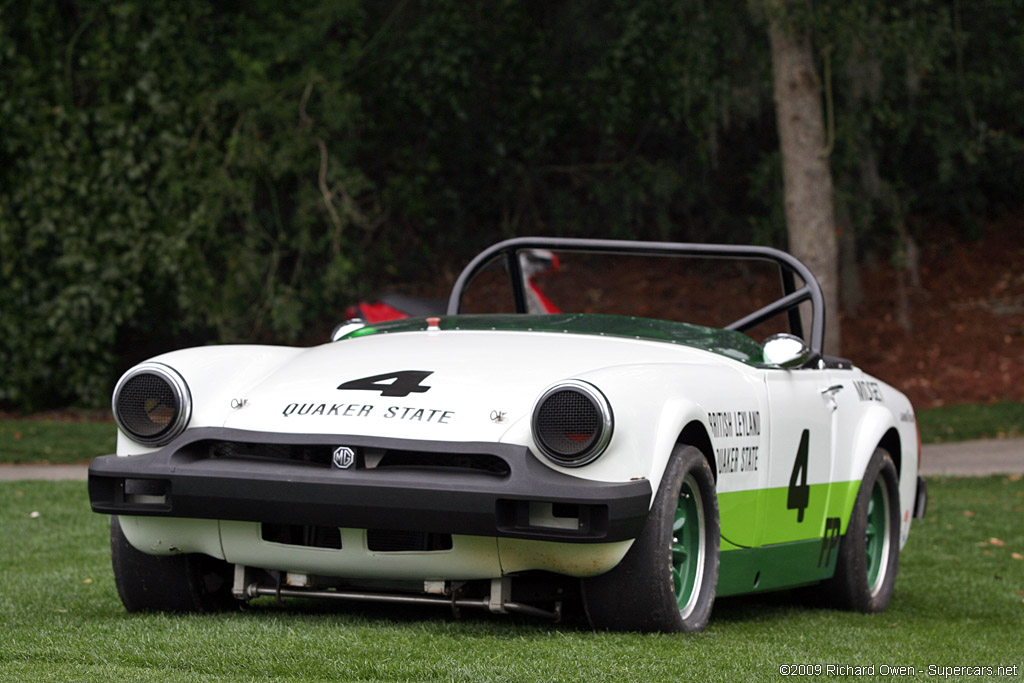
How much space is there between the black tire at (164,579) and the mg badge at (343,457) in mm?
793

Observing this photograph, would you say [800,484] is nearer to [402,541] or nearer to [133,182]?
[402,541]

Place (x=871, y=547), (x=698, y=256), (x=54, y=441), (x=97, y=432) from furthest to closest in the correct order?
(x=97, y=432) → (x=54, y=441) → (x=871, y=547) → (x=698, y=256)

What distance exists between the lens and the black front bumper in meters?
4.14

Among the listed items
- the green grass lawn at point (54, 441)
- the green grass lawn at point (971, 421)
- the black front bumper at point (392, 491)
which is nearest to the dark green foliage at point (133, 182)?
the green grass lawn at point (54, 441)

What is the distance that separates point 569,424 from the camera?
4.22 metres

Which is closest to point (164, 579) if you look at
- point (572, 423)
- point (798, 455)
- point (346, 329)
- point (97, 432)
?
point (346, 329)

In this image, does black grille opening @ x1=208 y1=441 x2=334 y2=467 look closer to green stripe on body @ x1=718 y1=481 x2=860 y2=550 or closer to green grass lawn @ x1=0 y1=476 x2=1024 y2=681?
green grass lawn @ x1=0 y1=476 x2=1024 y2=681

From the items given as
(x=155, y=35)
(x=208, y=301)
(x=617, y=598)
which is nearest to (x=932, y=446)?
(x=208, y=301)

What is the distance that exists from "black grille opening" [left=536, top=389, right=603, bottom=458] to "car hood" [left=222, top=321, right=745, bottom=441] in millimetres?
113

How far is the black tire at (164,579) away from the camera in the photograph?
482 cm

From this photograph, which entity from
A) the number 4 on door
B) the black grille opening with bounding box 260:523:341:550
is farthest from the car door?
the black grille opening with bounding box 260:523:341:550

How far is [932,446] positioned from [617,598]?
1076 cm

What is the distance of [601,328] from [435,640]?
5.18ft

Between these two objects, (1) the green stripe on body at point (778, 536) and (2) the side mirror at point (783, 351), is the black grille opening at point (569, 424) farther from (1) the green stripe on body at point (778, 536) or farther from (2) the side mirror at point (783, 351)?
(2) the side mirror at point (783, 351)
